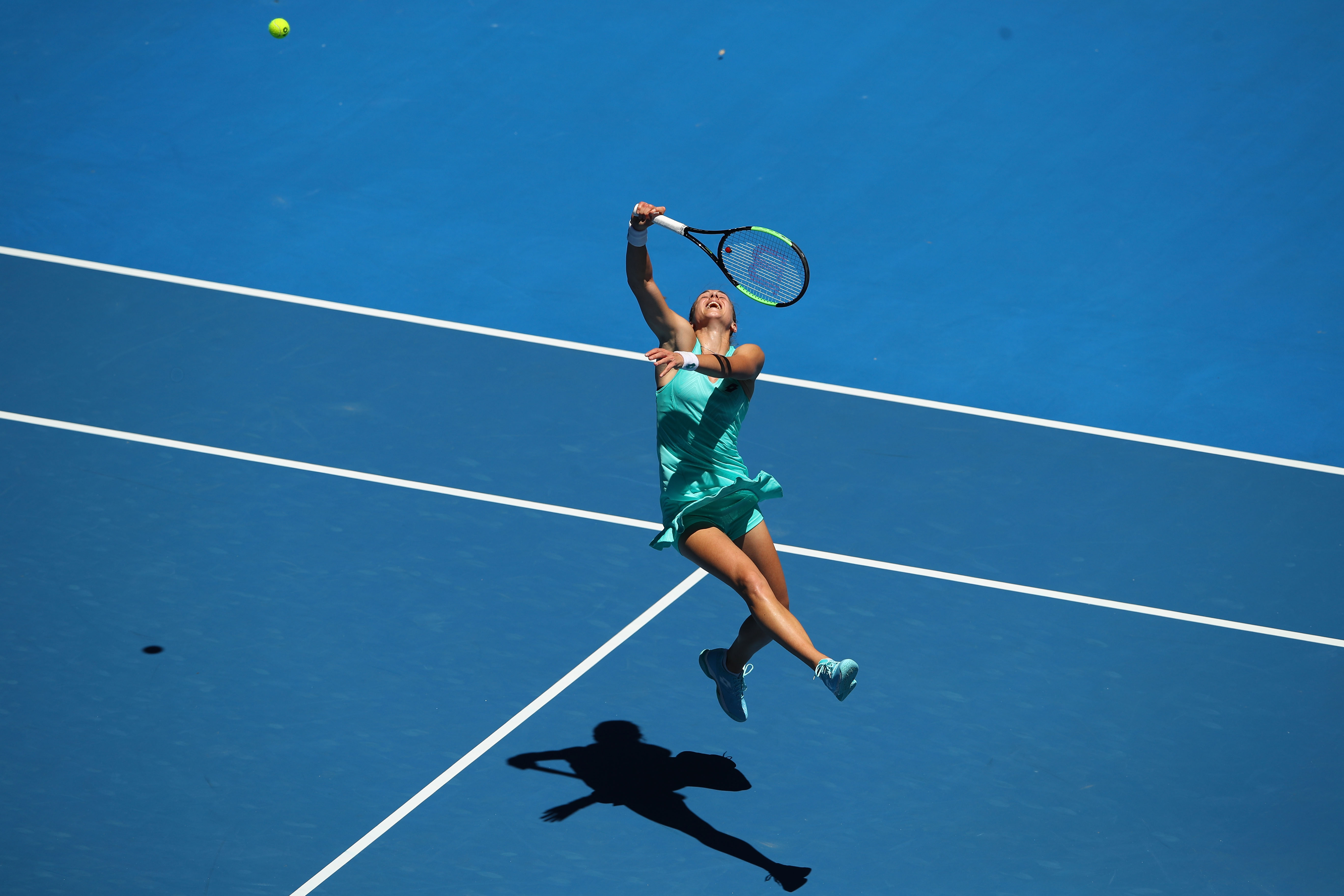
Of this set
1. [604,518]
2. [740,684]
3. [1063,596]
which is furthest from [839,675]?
[604,518]

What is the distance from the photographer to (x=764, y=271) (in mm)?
8602

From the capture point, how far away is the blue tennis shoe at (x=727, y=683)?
8.25m

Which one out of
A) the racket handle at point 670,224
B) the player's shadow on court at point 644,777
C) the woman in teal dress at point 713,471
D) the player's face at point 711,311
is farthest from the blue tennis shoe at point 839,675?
the racket handle at point 670,224

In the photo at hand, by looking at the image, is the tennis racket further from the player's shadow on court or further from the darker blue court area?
the player's shadow on court

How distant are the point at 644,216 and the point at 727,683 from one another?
8.11 feet

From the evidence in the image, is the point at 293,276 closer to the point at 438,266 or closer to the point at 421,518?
the point at 438,266

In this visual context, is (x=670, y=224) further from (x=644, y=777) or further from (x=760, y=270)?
(x=644, y=777)

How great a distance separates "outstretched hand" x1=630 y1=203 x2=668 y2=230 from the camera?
319 inches

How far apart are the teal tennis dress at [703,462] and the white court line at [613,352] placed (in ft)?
13.4

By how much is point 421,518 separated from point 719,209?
4782 mm

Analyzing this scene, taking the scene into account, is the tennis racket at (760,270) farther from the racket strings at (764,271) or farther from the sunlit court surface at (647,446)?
the sunlit court surface at (647,446)

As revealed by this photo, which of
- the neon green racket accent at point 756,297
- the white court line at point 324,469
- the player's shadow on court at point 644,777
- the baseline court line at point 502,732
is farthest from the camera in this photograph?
the white court line at point 324,469

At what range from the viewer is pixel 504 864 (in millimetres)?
7586

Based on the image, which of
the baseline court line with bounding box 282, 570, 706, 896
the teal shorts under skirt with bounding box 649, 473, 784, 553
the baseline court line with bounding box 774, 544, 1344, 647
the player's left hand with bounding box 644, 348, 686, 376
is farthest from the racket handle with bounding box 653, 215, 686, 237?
the baseline court line with bounding box 774, 544, 1344, 647
